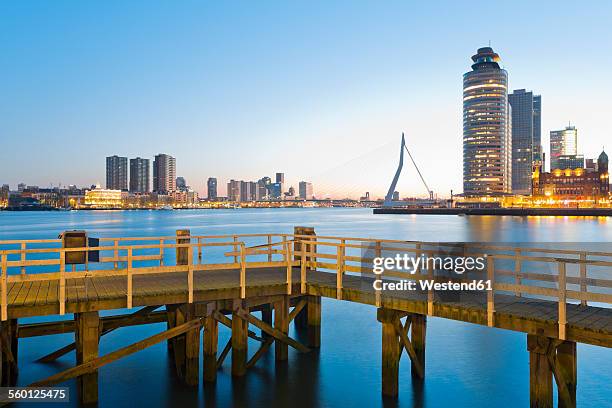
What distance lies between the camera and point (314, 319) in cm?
1828

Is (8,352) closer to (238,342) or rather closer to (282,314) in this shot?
(238,342)

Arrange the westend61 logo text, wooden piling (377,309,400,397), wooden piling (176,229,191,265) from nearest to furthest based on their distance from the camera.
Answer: the westend61 logo text → wooden piling (377,309,400,397) → wooden piling (176,229,191,265)

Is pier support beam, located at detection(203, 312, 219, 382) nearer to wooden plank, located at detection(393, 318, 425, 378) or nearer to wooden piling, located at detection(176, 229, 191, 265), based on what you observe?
wooden piling, located at detection(176, 229, 191, 265)

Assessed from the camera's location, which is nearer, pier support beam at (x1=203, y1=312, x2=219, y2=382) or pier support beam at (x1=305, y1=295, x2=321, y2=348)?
pier support beam at (x1=203, y1=312, x2=219, y2=382)

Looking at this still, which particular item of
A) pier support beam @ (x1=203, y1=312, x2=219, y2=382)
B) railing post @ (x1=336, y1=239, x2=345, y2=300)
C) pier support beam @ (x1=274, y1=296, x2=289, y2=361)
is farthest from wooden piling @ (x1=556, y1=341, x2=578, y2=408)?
pier support beam @ (x1=203, y1=312, x2=219, y2=382)

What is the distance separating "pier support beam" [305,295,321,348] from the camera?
1788cm

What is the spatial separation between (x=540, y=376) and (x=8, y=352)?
14150 mm

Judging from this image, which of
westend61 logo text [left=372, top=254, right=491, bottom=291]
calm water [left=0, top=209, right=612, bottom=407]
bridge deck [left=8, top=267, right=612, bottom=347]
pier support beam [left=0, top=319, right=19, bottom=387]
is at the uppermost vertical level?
westend61 logo text [left=372, top=254, right=491, bottom=291]

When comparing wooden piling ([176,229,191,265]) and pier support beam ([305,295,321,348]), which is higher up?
wooden piling ([176,229,191,265])

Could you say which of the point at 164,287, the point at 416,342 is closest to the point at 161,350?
the point at 164,287

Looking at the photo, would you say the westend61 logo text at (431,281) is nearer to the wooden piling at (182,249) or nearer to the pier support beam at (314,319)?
the pier support beam at (314,319)

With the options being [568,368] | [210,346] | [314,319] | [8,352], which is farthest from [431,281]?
[8,352]

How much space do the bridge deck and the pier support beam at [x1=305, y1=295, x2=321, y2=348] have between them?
154 centimetres

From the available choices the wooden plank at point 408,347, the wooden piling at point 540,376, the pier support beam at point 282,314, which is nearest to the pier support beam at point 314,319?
the pier support beam at point 282,314
